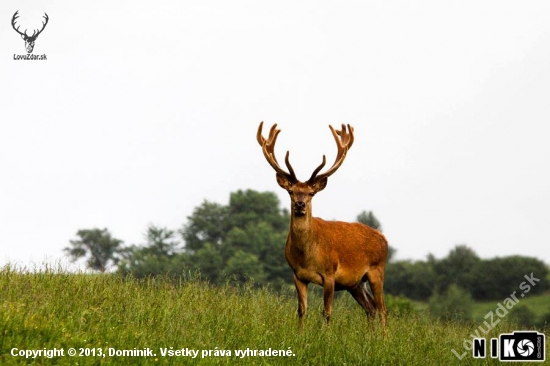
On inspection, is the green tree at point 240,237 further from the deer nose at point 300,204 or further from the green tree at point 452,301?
the deer nose at point 300,204

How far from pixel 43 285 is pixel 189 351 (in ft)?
9.19

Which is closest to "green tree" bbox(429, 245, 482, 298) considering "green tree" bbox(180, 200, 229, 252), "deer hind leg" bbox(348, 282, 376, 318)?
"green tree" bbox(180, 200, 229, 252)

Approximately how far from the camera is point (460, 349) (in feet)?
40.3

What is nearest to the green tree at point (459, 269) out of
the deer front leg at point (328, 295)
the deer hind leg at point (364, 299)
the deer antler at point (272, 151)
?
the deer hind leg at point (364, 299)

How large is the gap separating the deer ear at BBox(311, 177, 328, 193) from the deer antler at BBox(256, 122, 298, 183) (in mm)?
293

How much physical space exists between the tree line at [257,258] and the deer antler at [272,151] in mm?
32887

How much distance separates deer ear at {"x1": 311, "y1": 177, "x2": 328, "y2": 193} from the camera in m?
12.1

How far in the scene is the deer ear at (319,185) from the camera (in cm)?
1208

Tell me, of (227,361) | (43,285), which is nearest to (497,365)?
(227,361)

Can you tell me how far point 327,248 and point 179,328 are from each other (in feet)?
9.89

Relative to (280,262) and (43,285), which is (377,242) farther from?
(280,262)

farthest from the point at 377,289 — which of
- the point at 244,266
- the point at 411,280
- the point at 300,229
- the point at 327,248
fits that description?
the point at 411,280

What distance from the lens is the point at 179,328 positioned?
34.5 ft

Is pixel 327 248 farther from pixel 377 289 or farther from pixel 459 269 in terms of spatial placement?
pixel 459 269
